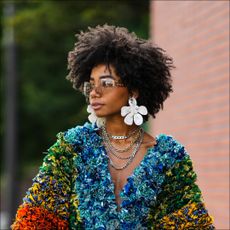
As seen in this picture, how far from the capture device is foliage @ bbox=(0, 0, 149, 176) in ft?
45.0

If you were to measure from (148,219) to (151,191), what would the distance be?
0.47ft

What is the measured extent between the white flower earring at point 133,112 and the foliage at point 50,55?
827 cm

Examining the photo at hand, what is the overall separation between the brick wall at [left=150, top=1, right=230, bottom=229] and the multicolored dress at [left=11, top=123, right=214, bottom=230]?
A: 2.63m

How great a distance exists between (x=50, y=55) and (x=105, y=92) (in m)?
15.4

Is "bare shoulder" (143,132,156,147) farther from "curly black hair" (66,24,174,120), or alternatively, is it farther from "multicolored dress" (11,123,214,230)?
"curly black hair" (66,24,174,120)

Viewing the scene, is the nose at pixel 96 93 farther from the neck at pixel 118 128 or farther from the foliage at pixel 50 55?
the foliage at pixel 50 55

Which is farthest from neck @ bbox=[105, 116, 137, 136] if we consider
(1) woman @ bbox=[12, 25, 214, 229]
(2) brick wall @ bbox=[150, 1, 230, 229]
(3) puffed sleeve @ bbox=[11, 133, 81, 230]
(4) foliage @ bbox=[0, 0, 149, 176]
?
(4) foliage @ bbox=[0, 0, 149, 176]

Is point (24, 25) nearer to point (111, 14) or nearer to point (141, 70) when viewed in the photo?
point (111, 14)

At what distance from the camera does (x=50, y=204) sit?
4578 millimetres

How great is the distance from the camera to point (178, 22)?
30.6ft

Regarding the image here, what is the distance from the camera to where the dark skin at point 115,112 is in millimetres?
4719

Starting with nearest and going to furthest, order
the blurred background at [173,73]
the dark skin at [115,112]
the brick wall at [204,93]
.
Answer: the dark skin at [115,112] → the brick wall at [204,93] → the blurred background at [173,73]

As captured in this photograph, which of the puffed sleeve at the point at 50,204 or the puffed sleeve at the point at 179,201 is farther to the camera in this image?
the puffed sleeve at the point at 179,201

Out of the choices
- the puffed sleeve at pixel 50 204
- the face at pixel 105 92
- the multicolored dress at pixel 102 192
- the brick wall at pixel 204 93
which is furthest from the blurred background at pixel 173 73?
the puffed sleeve at pixel 50 204
